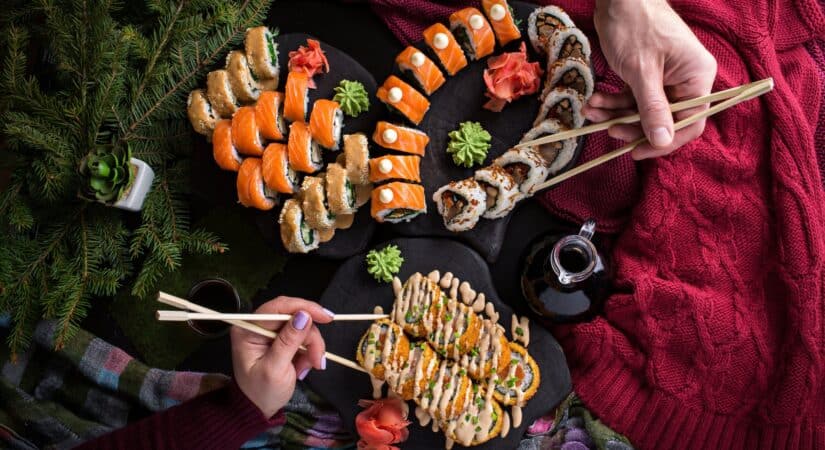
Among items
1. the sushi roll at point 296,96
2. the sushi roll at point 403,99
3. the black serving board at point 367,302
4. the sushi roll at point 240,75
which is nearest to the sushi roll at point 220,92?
the sushi roll at point 240,75

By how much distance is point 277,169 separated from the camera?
7.27 ft

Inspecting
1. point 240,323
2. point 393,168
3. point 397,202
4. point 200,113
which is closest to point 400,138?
point 393,168

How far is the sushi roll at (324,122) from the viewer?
2.22 m

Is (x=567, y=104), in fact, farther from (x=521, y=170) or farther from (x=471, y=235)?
(x=471, y=235)

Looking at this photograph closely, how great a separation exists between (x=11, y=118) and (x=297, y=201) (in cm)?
87

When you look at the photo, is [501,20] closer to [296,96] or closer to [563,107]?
[563,107]

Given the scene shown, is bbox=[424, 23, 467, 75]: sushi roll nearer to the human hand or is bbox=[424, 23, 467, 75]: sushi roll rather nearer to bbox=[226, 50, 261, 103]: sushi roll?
bbox=[226, 50, 261, 103]: sushi roll

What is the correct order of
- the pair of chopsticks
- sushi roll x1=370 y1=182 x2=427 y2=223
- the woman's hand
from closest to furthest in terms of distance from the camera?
the pair of chopsticks < the woman's hand < sushi roll x1=370 y1=182 x2=427 y2=223

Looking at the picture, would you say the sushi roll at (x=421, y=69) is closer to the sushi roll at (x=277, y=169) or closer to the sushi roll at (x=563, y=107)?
the sushi roll at (x=563, y=107)

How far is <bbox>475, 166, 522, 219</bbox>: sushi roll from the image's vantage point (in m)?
2.14

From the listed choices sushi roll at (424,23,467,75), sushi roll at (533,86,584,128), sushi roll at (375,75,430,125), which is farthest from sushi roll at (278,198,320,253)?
sushi roll at (533,86,584,128)

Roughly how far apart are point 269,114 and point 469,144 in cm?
68

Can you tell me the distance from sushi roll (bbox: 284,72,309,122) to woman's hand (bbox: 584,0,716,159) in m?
0.97

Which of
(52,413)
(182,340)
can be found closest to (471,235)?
(182,340)
